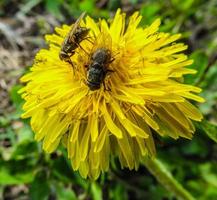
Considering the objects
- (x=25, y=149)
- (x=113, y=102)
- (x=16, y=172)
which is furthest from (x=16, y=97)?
(x=113, y=102)

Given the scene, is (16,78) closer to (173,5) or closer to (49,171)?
(49,171)

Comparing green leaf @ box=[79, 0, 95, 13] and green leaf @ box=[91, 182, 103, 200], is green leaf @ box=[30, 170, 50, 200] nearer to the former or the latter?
green leaf @ box=[91, 182, 103, 200]

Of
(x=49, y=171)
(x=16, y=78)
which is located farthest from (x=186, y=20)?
(x=49, y=171)

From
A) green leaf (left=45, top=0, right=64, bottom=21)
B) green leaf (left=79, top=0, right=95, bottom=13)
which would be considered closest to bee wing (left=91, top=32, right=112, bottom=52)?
green leaf (left=79, top=0, right=95, bottom=13)

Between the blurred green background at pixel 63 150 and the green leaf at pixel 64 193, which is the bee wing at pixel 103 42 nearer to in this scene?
the blurred green background at pixel 63 150

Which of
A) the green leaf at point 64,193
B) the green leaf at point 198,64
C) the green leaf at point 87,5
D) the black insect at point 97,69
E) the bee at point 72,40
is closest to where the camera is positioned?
the black insect at point 97,69

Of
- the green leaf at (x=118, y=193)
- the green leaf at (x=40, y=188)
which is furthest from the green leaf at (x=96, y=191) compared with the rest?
the green leaf at (x=40, y=188)
